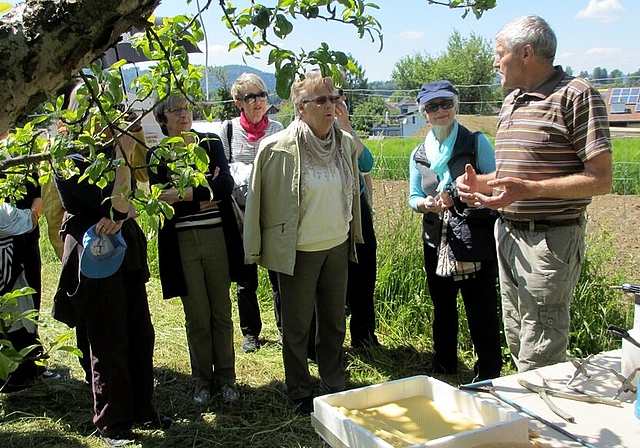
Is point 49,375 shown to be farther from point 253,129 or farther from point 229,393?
point 253,129

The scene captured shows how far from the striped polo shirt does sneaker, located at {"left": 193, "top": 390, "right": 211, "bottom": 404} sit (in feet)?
6.73

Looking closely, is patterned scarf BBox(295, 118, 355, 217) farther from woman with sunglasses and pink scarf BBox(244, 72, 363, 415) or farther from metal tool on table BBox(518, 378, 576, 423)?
metal tool on table BBox(518, 378, 576, 423)

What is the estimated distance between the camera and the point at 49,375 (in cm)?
414

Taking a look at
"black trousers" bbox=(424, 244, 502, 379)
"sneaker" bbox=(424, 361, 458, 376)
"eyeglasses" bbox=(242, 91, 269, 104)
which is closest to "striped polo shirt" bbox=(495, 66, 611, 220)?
"black trousers" bbox=(424, 244, 502, 379)

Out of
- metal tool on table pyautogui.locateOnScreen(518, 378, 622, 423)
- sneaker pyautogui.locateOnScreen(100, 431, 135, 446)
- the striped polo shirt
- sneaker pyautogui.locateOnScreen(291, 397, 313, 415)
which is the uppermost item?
the striped polo shirt

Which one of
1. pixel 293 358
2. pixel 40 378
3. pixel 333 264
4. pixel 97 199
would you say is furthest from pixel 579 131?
pixel 40 378

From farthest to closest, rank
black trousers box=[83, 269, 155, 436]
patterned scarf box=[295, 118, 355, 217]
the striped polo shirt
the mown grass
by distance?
1. patterned scarf box=[295, 118, 355, 217]
2. the mown grass
3. black trousers box=[83, 269, 155, 436]
4. the striped polo shirt

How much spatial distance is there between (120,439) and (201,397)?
0.58 metres

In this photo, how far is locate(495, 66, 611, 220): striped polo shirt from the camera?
2521 mm

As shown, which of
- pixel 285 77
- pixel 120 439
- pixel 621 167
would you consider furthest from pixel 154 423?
pixel 621 167

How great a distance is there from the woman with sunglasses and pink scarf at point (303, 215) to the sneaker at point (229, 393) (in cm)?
33

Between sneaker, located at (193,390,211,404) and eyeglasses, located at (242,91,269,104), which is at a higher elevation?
eyeglasses, located at (242,91,269,104)

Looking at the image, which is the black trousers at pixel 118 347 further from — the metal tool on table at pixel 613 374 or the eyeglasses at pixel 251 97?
the metal tool on table at pixel 613 374

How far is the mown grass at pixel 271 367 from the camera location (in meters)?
3.36
